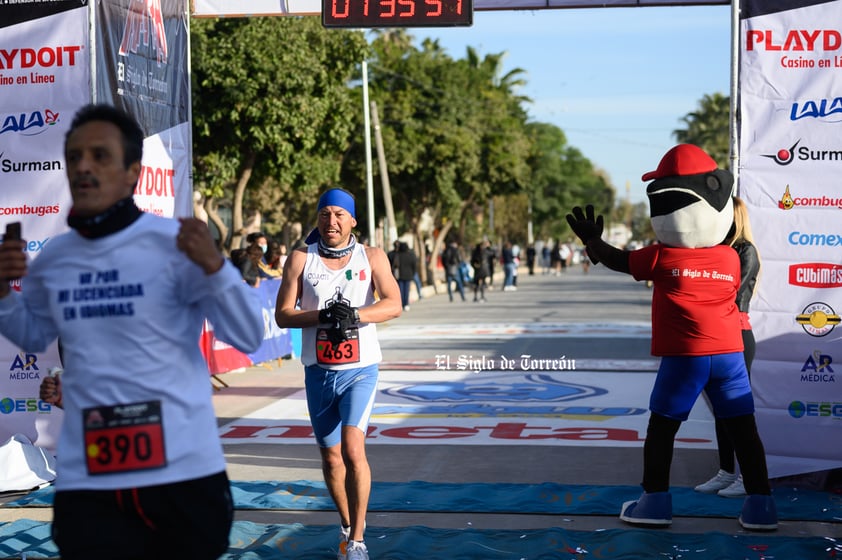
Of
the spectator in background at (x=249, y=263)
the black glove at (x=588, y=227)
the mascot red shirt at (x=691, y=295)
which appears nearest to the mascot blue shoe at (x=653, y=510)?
the mascot red shirt at (x=691, y=295)

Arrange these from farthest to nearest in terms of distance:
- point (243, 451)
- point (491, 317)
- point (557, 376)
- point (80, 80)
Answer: point (491, 317)
point (557, 376)
point (243, 451)
point (80, 80)

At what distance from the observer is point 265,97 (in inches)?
1072

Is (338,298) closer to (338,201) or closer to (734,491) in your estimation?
(338,201)

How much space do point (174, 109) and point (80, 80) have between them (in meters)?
1.46

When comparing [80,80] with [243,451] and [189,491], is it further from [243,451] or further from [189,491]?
[189,491]

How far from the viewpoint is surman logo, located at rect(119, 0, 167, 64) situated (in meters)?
9.07

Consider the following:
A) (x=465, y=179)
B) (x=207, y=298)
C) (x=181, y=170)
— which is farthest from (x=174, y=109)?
(x=465, y=179)

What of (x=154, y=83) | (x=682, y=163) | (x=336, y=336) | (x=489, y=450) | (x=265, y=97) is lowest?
(x=489, y=450)

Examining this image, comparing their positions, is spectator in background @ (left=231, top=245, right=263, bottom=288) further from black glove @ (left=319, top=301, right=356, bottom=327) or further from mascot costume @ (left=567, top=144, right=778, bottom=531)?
black glove @ (left=319, top=301, right=356, bottom=327)

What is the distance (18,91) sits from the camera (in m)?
8.63

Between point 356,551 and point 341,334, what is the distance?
1.15 m

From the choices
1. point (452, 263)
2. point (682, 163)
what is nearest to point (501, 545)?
point (682, 163)

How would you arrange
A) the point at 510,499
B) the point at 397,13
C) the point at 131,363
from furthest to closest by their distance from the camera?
the point at 397,13 → the point at 510,499 → the point at 131,363

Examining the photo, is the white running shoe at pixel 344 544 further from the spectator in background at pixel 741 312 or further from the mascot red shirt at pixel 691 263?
the spectator in background at pixel 741 312
